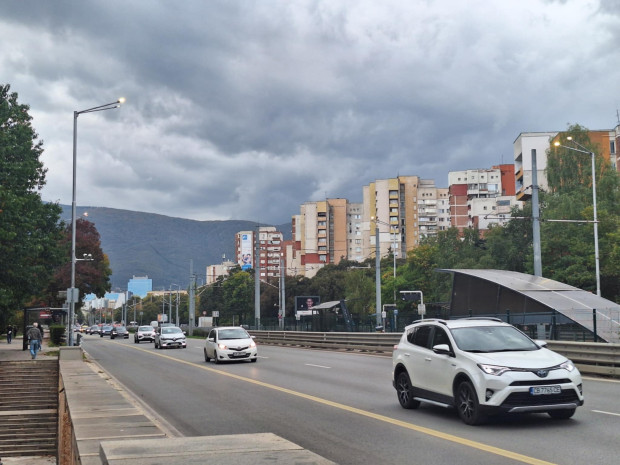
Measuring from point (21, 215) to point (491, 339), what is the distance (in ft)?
107

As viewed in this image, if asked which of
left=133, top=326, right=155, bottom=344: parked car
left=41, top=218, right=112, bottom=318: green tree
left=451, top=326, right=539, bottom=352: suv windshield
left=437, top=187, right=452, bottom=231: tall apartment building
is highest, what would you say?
left=437, top=187, right=452, bottom=231: tall apartment building

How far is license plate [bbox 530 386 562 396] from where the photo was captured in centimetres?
1044

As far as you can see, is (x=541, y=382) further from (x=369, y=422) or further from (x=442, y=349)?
(x=369, y=422)

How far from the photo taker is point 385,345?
35.0 meters

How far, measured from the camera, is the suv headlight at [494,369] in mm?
10570

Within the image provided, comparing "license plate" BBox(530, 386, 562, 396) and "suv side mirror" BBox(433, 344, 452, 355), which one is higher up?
"suv side mirror" BBox(433, 344, 452, 355)

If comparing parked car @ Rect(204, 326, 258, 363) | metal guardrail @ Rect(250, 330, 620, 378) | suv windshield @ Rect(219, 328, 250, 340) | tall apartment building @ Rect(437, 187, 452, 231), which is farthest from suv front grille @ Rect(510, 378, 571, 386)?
tall apartment building @ Rect(437, 187, 452, 231)

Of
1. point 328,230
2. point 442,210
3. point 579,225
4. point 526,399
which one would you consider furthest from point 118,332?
point 328,230

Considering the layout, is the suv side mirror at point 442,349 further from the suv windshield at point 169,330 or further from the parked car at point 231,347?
the suv windshield at point 169,330

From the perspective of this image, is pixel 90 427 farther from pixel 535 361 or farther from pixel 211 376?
pixel 211 376

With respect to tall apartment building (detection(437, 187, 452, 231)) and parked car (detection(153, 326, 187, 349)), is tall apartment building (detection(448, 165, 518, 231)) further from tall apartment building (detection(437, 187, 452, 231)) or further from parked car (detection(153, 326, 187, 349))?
parked car (detection(153, 326, 187, 349))

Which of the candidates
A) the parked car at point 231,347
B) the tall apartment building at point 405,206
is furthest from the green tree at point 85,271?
the tall apartment building at point 405,206

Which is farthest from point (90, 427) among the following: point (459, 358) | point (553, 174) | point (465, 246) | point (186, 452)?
point (465, 246)

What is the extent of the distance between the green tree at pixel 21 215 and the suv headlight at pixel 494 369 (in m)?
28.6
